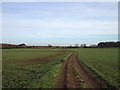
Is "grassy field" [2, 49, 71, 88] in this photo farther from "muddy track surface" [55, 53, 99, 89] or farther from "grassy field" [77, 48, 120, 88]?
"grassy field" [77, 48, 120, 88]

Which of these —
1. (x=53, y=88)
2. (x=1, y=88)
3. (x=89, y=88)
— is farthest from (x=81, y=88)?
(x=1, y=88)

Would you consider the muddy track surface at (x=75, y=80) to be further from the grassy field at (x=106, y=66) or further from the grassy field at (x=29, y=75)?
the grassy field at (x=106, y=66)

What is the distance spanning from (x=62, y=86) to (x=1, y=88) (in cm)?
425

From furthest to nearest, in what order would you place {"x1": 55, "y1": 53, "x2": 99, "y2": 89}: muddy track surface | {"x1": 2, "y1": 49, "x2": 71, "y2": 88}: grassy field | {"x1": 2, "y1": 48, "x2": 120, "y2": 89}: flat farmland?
{"x1": 2, "y1": 49, "x2": 71, "y2": 88}: grassy field
{"x1": 2, "y1": 48, "x2": 120, "y2": 89}: flat farmland
{"x1": 55, "y1": 53, "x2": 99, "y2": 89}: muddy track surface

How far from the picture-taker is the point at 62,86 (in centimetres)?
1532

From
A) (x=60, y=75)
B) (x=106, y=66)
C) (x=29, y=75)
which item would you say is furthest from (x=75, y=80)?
(x=106, y=66)

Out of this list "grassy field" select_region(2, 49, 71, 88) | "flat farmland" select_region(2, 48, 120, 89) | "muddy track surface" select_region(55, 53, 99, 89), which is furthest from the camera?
"grassy field" select_region(2, 49, 71, 88)

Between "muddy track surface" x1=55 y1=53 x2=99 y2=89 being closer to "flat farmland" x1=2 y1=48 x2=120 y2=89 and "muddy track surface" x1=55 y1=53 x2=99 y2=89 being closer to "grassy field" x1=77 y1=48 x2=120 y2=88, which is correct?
"flat farmland" x1=2 y1=48 x2=120 y2=89

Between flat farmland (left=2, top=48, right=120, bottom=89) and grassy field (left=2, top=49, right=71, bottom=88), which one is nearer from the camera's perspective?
flat farmland (left=2, top=48, right=120, bottom=89)

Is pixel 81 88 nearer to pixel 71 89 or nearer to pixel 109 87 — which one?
pixel 71 89

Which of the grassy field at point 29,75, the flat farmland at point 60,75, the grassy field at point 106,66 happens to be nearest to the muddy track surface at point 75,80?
the flat farmland at point 60,75

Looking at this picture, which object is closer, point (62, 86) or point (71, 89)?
point (71, 89)

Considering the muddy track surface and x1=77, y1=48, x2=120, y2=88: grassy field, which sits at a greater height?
the muddy track surface

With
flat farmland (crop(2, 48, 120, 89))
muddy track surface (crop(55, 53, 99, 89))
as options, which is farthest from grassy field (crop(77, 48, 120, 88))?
muddy track surface (crop(55, 53, 99, 89))
